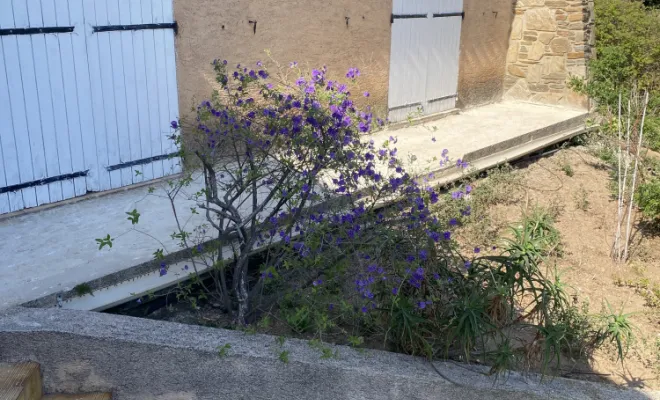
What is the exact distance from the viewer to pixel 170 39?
4781mm

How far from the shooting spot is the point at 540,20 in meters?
8.62

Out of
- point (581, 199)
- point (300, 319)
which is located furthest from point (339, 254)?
point (581, 199)

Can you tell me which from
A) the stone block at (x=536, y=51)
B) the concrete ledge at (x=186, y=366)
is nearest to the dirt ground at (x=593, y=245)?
the concrete ledge at (x=186, y=366)

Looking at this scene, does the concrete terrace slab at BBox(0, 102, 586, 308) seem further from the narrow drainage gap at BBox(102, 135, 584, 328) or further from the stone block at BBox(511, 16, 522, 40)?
the stone block at BBox(511, 16, 522, 40)

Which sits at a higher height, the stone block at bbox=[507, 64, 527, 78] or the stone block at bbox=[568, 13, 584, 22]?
the stone block at bbox=[568, 13, 584, 22]

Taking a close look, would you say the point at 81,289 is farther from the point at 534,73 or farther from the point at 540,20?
the point at 540,20

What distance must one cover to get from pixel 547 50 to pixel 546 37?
0.56 feet

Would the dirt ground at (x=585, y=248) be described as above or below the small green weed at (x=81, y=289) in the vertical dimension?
below

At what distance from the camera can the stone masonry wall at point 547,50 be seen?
8.36m

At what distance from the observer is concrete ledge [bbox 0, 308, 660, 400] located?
2.63 meters

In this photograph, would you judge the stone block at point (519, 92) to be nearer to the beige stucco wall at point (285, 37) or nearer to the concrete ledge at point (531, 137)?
the concrete ledge at point (531, 137)

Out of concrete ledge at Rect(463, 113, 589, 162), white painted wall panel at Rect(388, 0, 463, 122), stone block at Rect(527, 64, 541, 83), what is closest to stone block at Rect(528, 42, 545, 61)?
stone block at Rect(527, 64, 541, 83)

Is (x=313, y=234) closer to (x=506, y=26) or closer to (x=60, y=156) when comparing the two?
(x=60, y=156)

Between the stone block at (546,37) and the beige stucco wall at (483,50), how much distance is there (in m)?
0.44
